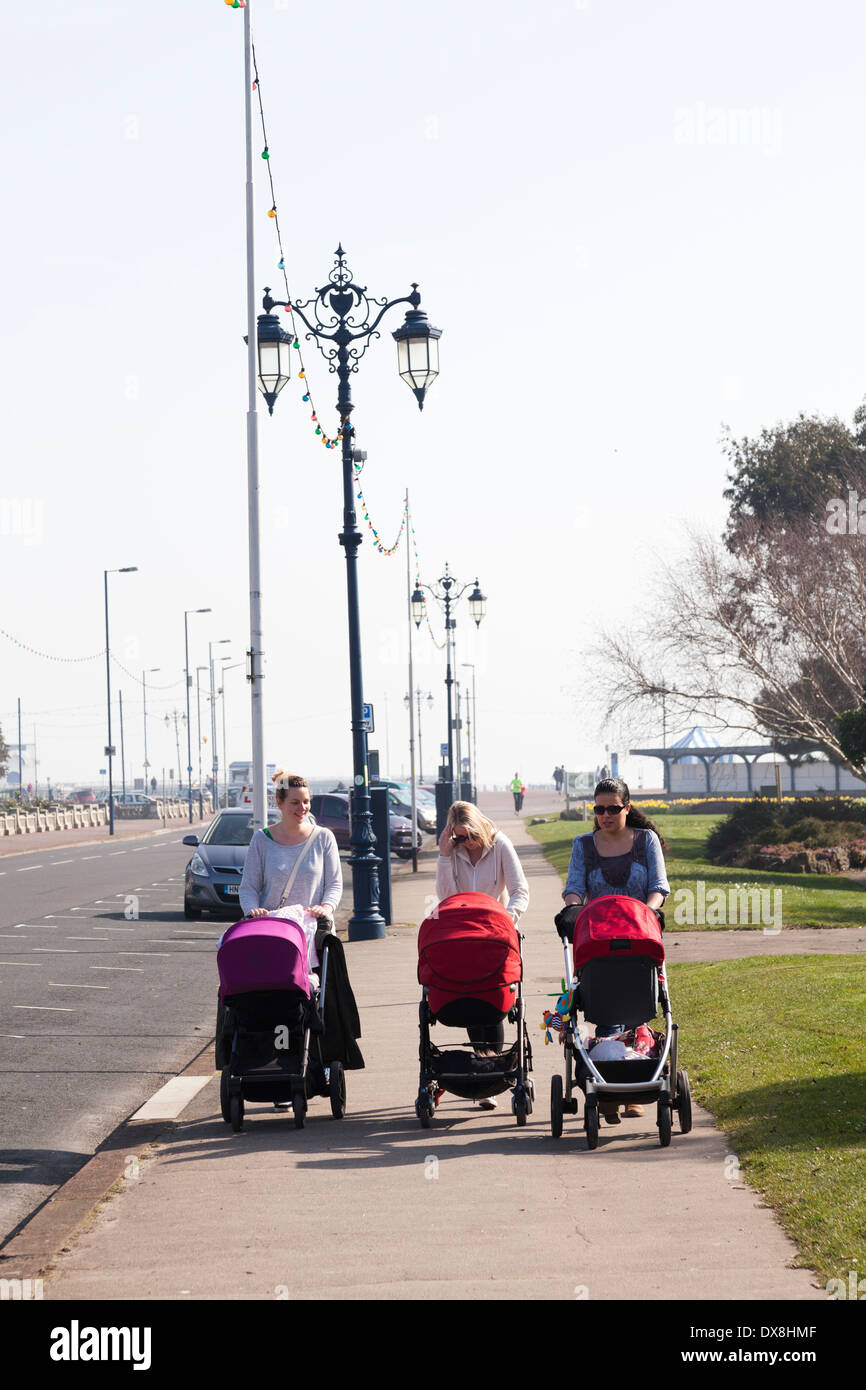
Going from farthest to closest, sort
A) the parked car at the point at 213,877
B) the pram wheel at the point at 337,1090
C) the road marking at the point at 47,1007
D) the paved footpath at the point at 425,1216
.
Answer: the parked car at the point at 213,877 → the road marking at the point at 47,1007 → the pram wheel at the point at 337,1090 → the paved footpath at the point at 425,1216

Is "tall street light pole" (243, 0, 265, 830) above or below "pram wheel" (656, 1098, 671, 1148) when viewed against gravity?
above

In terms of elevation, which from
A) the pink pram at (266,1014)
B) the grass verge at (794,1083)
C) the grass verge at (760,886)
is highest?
the pink pram at (266,1014)

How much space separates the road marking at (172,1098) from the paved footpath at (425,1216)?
14 cm

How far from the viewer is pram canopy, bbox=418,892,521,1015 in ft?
26.2

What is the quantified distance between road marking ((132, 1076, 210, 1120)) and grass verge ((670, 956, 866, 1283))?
298 centimetres

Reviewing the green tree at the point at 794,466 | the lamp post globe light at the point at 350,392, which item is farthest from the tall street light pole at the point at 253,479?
the green tree at the point at 794,466

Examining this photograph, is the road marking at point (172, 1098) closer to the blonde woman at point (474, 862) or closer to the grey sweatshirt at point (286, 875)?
the grey sweatshirt at point (286, 875)

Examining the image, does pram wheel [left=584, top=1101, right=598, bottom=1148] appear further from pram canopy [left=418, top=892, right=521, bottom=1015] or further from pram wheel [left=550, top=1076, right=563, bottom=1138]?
pram canopy [left=418, top=892, right=521, bottom=1015]

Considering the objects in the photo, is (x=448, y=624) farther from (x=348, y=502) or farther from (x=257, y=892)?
(x=257, y=892)

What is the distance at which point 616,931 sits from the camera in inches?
301

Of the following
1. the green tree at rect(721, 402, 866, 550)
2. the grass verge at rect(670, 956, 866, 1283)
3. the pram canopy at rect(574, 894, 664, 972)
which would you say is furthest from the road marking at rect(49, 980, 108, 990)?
the green tree at rect(721, 402, 866, 550)

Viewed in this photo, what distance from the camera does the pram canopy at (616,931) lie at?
762 cm

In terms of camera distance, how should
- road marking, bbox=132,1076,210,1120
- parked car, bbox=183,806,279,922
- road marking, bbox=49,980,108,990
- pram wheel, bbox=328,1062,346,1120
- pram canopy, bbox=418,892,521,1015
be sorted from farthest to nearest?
parked car, bbox=183,806,279,922
road marking, bbox=49,980,108,990
road marking, bbox=132,1076,210,1120
pram wheel, bbox=328,1062,346,1120
pram canopy, bbox=418,892,521,1015
